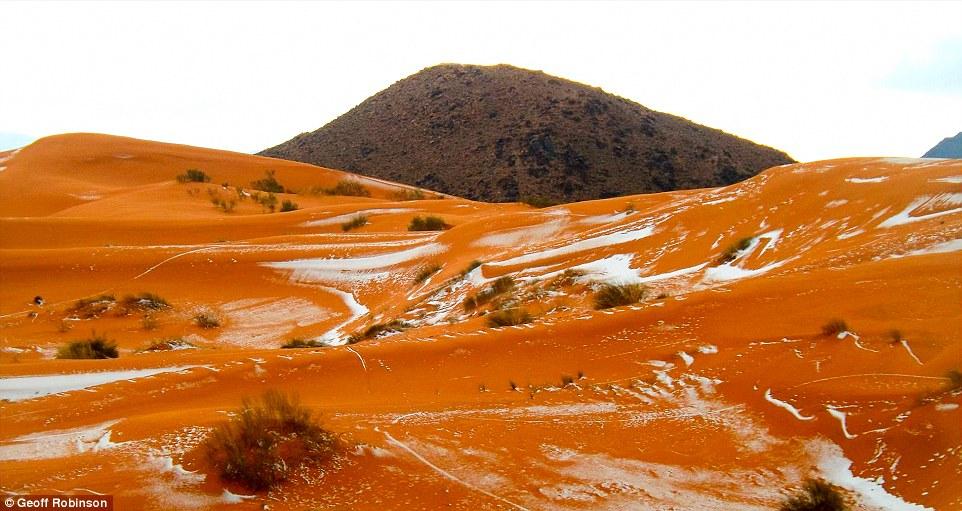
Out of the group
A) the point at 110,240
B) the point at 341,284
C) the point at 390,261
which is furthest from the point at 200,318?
the point at 110,240

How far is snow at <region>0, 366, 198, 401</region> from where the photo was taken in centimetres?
650

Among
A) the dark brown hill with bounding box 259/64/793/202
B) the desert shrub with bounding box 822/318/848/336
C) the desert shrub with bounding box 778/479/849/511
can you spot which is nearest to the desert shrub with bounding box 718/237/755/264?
the desert shrub with bounding box 822/318/848/336

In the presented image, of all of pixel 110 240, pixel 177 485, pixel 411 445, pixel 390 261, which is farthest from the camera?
pixel 110 240

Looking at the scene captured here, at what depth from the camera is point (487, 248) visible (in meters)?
15.4

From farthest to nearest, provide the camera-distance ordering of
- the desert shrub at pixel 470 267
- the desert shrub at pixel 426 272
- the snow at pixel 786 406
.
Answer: the desert shrub at pixel 426 272 < the desert shrub at pixel 470 267 < the snow at pixel 786 406

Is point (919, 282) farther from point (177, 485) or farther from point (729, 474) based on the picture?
point (177, 485)

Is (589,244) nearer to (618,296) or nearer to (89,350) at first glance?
(618,296)

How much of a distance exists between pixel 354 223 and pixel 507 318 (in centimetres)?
1403

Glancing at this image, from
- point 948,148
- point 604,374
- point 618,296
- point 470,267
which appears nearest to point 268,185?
point 470,267

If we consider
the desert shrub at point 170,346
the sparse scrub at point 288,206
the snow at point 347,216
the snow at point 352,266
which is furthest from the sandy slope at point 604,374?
the sparse scrub at point 288,206

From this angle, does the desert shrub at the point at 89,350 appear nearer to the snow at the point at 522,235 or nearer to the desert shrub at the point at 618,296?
the desert shrub at the point at 618,296

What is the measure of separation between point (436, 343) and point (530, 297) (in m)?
3.04

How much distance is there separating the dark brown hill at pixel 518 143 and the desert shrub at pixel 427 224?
26566 millimetres

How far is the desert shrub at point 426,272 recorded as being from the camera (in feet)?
48.2
